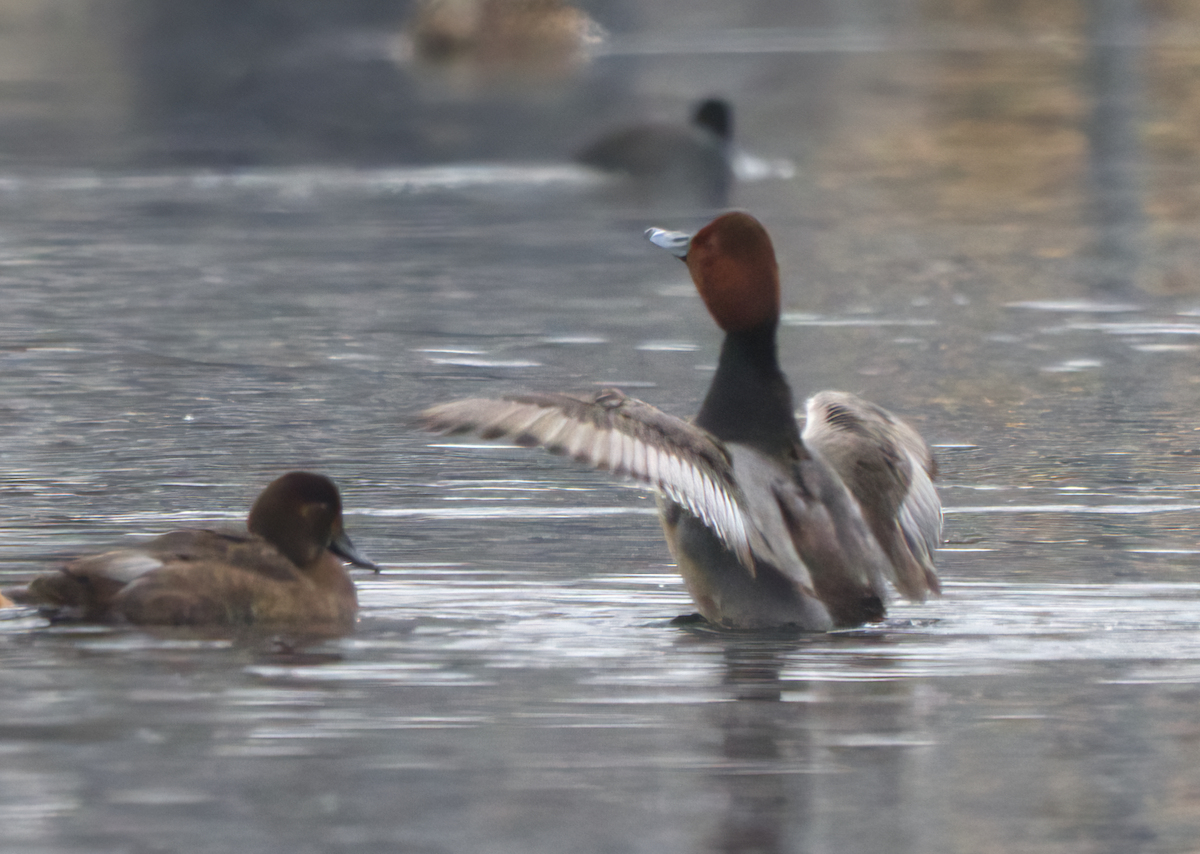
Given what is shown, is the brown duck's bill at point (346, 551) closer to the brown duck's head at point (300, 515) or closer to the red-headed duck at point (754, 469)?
the brown duck's head at point (300, 515)

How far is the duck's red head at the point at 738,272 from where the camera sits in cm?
595

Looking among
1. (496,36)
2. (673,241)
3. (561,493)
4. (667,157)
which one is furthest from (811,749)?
(496,36)

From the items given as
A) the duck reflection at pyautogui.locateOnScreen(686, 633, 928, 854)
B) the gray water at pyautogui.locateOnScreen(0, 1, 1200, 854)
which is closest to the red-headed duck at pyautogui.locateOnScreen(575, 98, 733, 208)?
the gray water at pyautogui.locateOnScreen(0, 1, 1200, 854)

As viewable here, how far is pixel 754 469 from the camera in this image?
5699 mm

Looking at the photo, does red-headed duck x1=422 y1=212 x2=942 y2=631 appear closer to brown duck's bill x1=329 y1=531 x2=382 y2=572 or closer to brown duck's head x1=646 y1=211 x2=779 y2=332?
brown duck's head x1=646 y1=211 x2=779 y2=332

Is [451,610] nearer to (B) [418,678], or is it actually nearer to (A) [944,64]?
(B) [418,678]

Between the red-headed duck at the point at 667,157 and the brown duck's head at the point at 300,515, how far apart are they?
11599 mm

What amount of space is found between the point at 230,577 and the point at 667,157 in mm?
12360

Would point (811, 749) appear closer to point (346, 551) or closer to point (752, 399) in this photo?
point (752, 399)

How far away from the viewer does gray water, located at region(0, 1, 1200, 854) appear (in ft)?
14.6

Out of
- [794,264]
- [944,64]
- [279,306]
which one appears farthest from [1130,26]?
[279,306]

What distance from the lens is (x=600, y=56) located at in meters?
34.9

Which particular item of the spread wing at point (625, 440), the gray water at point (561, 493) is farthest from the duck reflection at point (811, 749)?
the spread wing at point (625, 440)

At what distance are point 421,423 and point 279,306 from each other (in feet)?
21.7
